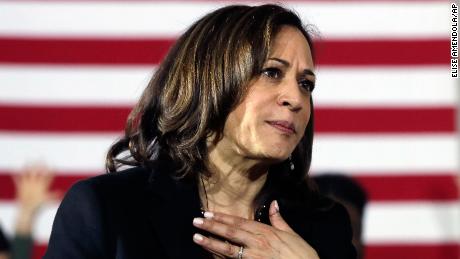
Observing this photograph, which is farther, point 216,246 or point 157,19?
point 157,19

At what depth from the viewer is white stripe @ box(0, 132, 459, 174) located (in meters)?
2.88

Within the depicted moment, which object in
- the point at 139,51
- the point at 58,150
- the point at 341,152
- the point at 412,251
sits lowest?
the point at 412,251

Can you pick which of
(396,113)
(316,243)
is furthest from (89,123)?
(316,243)

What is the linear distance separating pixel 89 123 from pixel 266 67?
5.17ft

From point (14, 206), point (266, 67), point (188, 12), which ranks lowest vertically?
point (14, 206)

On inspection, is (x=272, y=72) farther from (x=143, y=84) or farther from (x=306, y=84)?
(x=143, y=84)

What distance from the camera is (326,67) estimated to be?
115 inches

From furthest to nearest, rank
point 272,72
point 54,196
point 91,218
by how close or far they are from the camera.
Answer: point 54,196, point 272,72, point 91,218

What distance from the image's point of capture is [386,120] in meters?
2.92

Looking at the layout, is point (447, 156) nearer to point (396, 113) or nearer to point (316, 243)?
point (396, 113)

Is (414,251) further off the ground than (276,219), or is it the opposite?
(276,219)

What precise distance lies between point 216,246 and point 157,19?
5.49ft

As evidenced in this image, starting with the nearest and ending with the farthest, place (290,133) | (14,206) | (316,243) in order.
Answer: (290,133)
(316,243)
(14,206)

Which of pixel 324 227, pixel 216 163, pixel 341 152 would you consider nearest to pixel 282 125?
pixel 216 163
